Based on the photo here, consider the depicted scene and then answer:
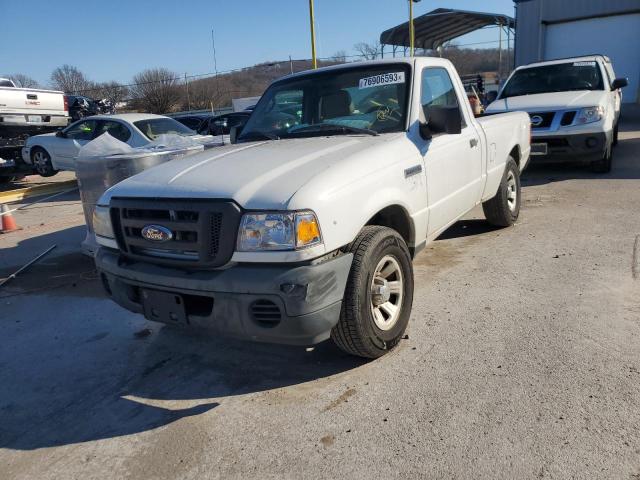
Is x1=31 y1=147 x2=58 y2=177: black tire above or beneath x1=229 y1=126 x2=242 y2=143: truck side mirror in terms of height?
beneath

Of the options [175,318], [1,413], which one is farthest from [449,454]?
[1,413]

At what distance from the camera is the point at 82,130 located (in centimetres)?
1148

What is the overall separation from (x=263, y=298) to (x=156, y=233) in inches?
31.1

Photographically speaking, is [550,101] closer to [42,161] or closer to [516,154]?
[516,154]

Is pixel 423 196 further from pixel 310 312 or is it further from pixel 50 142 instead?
pixel 50 142

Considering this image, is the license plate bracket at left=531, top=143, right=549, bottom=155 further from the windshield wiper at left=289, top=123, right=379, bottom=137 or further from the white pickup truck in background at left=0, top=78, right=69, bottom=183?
the white pickup truck in background at left=0, top=78, right=69, bottom=183

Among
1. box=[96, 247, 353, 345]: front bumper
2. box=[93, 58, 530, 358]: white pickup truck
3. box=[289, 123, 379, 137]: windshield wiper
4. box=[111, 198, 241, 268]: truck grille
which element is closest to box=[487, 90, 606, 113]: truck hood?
box=[93, 58, 530, 358]: white pickup truck

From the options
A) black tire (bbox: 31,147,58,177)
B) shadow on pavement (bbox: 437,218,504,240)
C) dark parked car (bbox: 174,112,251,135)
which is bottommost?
shadow on pavement (bbox: 437,218,504,240)

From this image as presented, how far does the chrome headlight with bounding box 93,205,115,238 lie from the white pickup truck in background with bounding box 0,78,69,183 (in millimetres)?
9399

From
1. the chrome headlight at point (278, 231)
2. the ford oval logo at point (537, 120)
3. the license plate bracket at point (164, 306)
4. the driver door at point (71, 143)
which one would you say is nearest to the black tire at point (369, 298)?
the chrome headlight at point (278, 231)

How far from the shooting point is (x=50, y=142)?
11.9m

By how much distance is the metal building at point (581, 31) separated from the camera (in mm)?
22156

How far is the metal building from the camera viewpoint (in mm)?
22156

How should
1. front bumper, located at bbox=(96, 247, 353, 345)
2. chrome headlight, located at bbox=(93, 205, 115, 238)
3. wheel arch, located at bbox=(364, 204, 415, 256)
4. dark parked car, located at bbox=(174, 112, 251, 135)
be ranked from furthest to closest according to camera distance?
dark parked car, located at bbox=(174, 112, 251, 135) → wheel arch, located at bbox=(364, 204, 415, 256) → chrome headlight, located at bbox=(93, 205, 115, 238) → front bumper, located at bbox=(96, 247, 353, 345)
